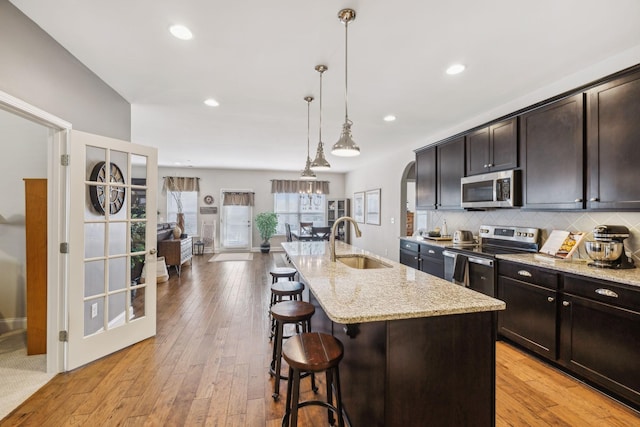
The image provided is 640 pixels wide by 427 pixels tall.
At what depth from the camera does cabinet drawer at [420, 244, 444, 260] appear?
141 inches

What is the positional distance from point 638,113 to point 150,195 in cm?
410

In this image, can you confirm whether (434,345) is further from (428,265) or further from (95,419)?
(428,265)

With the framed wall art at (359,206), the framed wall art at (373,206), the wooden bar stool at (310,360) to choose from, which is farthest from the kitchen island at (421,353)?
the framed wall art at (359,206)

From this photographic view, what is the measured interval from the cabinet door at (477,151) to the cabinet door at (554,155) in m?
0.44

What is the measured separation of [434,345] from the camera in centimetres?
132

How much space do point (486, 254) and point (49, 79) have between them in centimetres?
403

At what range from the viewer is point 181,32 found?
1992 millimetres

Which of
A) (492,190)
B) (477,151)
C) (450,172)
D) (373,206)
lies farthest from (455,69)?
(373,206)

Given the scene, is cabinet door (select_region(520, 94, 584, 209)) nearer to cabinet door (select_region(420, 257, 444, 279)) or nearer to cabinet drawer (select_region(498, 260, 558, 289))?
cabinet drawer (select_region(498, 260, 558, 289))

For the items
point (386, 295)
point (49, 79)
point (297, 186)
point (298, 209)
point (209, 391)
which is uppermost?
point (49, 79)

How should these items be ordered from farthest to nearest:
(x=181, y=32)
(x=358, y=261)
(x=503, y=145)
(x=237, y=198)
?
(x=237, y=198) < (x=503, y=145) < (x=358, y=261) < (x=181, y=32)

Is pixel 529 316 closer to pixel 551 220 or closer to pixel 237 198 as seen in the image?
pixel 551 220

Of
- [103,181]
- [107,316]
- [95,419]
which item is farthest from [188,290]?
[95,419]

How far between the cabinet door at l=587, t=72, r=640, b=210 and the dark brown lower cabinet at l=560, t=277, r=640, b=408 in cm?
66
